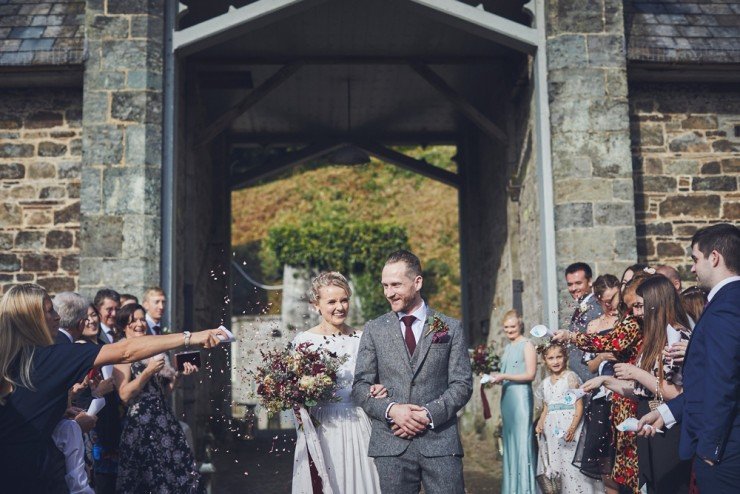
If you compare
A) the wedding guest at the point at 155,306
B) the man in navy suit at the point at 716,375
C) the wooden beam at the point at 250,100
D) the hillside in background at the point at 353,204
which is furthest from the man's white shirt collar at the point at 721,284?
the hillside in background at the point at 353,204

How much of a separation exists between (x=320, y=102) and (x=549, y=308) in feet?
21.3

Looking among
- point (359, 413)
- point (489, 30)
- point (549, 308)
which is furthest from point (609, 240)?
point (359, 413)

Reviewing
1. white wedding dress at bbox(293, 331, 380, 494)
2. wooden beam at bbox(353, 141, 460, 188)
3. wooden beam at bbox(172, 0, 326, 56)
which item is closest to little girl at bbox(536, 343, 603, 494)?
white wedding dress at bbox(293, 331, 380, 494)

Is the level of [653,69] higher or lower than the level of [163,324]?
higher

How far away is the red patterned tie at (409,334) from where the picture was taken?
5.02 m

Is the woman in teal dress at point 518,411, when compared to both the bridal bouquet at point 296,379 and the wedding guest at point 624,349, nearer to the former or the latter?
the wedding guest at point 624,349

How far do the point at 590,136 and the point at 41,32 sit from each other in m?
Answer: 5.77

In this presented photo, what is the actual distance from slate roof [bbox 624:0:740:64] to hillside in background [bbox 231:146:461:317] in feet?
55.6

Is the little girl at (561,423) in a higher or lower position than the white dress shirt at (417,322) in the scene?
lower

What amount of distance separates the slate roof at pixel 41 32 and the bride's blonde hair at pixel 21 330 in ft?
17.9

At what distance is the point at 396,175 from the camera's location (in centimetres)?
3058

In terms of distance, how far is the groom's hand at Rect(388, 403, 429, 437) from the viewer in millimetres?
4766

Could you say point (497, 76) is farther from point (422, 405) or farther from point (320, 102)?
point (422, 405)

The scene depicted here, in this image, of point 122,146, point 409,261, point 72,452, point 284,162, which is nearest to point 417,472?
point 409,261
